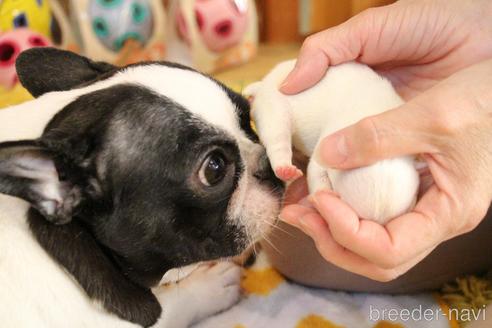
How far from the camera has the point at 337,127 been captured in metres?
1.08

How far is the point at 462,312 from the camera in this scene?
4.67 feet

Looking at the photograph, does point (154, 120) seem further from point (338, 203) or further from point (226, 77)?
point (226, 77)

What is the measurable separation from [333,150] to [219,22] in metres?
2.17

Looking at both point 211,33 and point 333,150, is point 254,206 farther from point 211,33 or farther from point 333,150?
point 211,33

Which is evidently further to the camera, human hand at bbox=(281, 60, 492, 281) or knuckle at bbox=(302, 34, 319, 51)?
knuckle at bbox=(302, 34, 319, 51)

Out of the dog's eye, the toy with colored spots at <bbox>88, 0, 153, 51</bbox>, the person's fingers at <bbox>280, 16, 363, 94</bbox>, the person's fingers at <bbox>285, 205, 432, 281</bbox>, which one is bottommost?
the toy with colored spots at <bbox>88, 0, 153, 51</bbox>

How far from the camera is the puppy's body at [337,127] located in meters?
0.92

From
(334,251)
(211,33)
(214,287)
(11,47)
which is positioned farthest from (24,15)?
(334,251)

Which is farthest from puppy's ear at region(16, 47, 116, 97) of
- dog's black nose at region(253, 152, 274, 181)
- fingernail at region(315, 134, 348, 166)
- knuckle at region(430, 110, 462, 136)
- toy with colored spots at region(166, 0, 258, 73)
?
toy with colored spots at region(166, 0, 258, 73)

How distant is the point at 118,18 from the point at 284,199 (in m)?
1.98

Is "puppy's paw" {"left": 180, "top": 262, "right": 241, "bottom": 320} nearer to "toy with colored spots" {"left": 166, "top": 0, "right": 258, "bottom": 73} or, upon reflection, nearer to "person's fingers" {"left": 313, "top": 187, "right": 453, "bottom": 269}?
"person's fingers" {"left": 313, "top": 187, "right": 453, "bottom": 269}

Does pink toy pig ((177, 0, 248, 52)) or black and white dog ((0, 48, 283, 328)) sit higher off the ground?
black and white dog ((0, 48, 283, 328))

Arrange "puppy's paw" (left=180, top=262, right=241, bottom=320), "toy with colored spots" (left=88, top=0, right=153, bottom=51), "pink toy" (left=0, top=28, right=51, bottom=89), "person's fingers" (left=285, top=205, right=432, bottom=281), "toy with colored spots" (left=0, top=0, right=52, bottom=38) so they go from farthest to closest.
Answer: "toy with colored spots" (left=88, top=0, right=153, bottom=51), "toy with colored spots" (left=0, top=0, right=52, bottom=38), "pink toy" (left=0, top=28, right=51, bottom=89), "puppy's paw" (left=180, top=262, right=241, bottom=320), "person's fingers" (left=285, top=205, right=432, bottom=281)

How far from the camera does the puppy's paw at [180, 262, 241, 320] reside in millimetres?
1473
